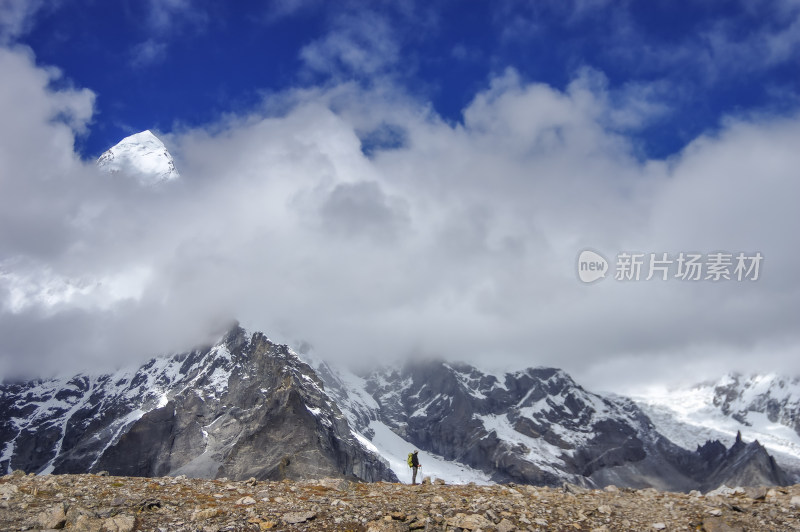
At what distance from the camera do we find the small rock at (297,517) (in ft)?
64.7

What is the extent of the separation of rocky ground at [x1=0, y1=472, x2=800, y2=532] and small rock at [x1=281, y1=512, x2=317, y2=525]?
0.03m

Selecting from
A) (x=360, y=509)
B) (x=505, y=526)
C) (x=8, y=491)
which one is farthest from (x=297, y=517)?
(x=8, y=491)

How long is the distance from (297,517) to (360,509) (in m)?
2.43

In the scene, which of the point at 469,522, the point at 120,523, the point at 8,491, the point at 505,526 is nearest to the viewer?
the point at 120,523

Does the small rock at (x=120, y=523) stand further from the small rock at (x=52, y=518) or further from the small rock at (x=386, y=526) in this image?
the small rock at (x=386, y=526)

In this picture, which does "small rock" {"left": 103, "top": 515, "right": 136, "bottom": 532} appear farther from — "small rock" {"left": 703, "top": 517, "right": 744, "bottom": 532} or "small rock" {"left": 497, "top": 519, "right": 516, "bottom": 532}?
"small rock" {"left": 703, "top": 517, "right": 744, "bottom": 532}

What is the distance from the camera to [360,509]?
70.1 feet

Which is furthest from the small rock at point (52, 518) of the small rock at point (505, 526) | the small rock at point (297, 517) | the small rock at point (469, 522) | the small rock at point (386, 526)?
the small rock at point (505, 526)

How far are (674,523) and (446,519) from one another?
8056 millimetres

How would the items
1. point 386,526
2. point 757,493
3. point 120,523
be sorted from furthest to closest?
1. point 757,493
2. point 386,526
3. point 120,523

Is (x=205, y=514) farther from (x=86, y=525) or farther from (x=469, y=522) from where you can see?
(x=469, y=522)

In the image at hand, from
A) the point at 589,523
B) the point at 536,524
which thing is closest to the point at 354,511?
the point at 536,524

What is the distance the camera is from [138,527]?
755 inches

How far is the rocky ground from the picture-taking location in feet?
64.3
